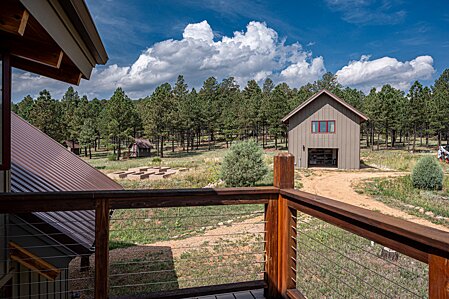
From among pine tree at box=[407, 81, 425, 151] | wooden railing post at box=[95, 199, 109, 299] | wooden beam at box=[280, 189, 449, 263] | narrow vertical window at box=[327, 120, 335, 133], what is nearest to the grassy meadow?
wooden railing post at box=[95, 199, 109, 299]

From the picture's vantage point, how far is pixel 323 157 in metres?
22.4

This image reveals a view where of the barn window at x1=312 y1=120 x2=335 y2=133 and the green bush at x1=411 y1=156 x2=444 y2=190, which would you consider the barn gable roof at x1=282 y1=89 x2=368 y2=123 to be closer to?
the barn window at x1=312 y1=120 x2=335 y2=133

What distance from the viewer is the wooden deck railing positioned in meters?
1.11

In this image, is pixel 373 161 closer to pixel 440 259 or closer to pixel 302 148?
pixel 302 148

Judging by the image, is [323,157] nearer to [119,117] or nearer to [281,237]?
[281,237]

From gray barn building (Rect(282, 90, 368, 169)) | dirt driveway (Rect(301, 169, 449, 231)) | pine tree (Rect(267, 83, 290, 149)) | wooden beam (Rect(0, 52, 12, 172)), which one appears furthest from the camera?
pine tree (Rect(267, 83, 290, 149))

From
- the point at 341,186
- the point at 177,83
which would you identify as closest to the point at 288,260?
the point at 341,186

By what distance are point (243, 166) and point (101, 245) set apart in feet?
38.0

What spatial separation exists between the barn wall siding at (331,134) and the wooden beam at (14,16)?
800 inches

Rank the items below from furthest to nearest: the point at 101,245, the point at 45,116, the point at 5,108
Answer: the point at 45,116
the point at 5,108
the point at 101,245

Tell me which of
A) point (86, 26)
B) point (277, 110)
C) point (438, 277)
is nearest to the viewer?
point (438, 277)

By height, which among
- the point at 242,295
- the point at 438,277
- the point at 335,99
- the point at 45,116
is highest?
the point at 335,99

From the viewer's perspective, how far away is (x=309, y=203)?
6.27 feet

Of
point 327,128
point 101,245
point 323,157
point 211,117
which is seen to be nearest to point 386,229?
point 101,245
